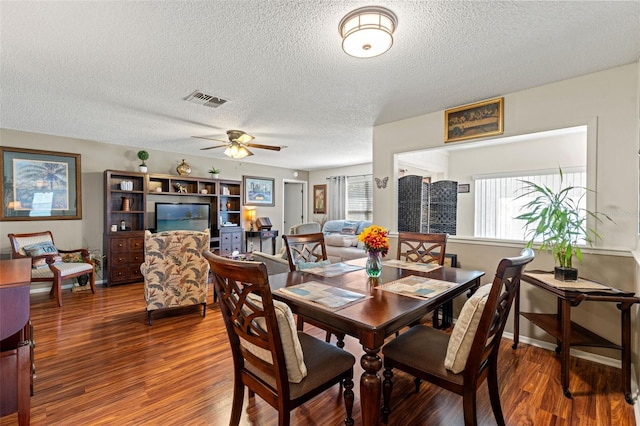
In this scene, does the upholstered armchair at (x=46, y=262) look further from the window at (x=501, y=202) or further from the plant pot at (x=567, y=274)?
the window at (x=501, y=202)

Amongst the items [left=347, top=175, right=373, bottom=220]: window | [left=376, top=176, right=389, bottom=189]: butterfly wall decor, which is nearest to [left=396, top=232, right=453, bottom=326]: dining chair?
[left=376, top=176, right=389, bottom=189]: butterfly wall decor

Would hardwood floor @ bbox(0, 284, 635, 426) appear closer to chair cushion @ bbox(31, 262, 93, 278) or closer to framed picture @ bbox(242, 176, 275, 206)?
chair cushion @ bbox(31, 262, 93, 278)

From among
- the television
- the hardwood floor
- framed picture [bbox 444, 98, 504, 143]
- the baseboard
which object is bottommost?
the hardwood floor

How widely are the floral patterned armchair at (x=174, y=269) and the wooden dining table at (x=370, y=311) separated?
1688 mm

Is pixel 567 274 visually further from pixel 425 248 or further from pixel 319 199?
pixel 319 199

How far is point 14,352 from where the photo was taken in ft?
4.71

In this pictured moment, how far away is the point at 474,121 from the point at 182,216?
5129 millimetres

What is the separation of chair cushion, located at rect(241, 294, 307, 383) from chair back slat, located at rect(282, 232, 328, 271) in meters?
1.21

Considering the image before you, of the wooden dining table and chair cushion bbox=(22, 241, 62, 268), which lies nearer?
the wooden dining table

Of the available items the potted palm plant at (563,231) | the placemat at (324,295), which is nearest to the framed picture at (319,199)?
the potted palm plant at (563,231)

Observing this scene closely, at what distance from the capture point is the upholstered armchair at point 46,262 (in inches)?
146

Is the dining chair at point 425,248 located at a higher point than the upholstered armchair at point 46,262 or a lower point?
higher

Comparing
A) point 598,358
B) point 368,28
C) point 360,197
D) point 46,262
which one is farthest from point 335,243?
point 368,28

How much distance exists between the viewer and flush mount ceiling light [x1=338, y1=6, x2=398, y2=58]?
163 cm
